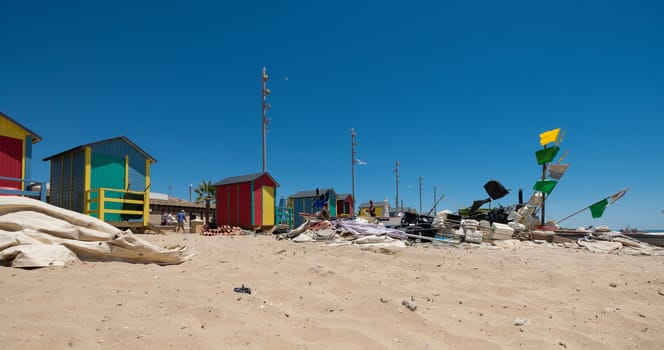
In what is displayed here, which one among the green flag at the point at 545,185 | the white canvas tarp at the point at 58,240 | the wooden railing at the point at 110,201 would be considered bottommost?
the white canvas tarp at the point at 58,240

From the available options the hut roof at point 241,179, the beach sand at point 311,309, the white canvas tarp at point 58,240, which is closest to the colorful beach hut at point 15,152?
the white canvas tarp at point 58,240

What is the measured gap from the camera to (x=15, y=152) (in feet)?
32.3

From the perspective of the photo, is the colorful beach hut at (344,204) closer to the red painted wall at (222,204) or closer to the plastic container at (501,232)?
the red painted wall at (222,204)

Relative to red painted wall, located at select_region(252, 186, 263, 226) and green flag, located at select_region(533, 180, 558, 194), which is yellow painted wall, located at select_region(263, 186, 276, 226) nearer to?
red painted wall, located at select_region(252, 186, 263, 226)

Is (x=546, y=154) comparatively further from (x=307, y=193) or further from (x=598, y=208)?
(x=307, y=193)

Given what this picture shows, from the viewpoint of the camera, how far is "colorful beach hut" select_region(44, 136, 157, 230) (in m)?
11.2

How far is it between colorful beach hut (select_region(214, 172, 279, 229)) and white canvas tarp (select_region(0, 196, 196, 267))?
1192cm

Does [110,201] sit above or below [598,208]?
above

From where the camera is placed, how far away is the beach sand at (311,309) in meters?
2.55

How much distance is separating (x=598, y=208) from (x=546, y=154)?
119 inches

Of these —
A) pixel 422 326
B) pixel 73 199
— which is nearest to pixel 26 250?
pixel 422 326

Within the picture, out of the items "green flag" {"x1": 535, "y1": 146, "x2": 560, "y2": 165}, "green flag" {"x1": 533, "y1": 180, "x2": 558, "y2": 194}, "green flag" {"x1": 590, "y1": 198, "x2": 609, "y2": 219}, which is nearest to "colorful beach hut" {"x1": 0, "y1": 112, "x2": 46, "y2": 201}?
"green flag" {"x1": 533, "y1": 180, "x2": 558, "y2": 194}

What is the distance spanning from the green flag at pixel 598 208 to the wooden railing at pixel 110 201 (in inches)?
684

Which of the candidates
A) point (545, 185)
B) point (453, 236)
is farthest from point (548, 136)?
point (453, 236)
